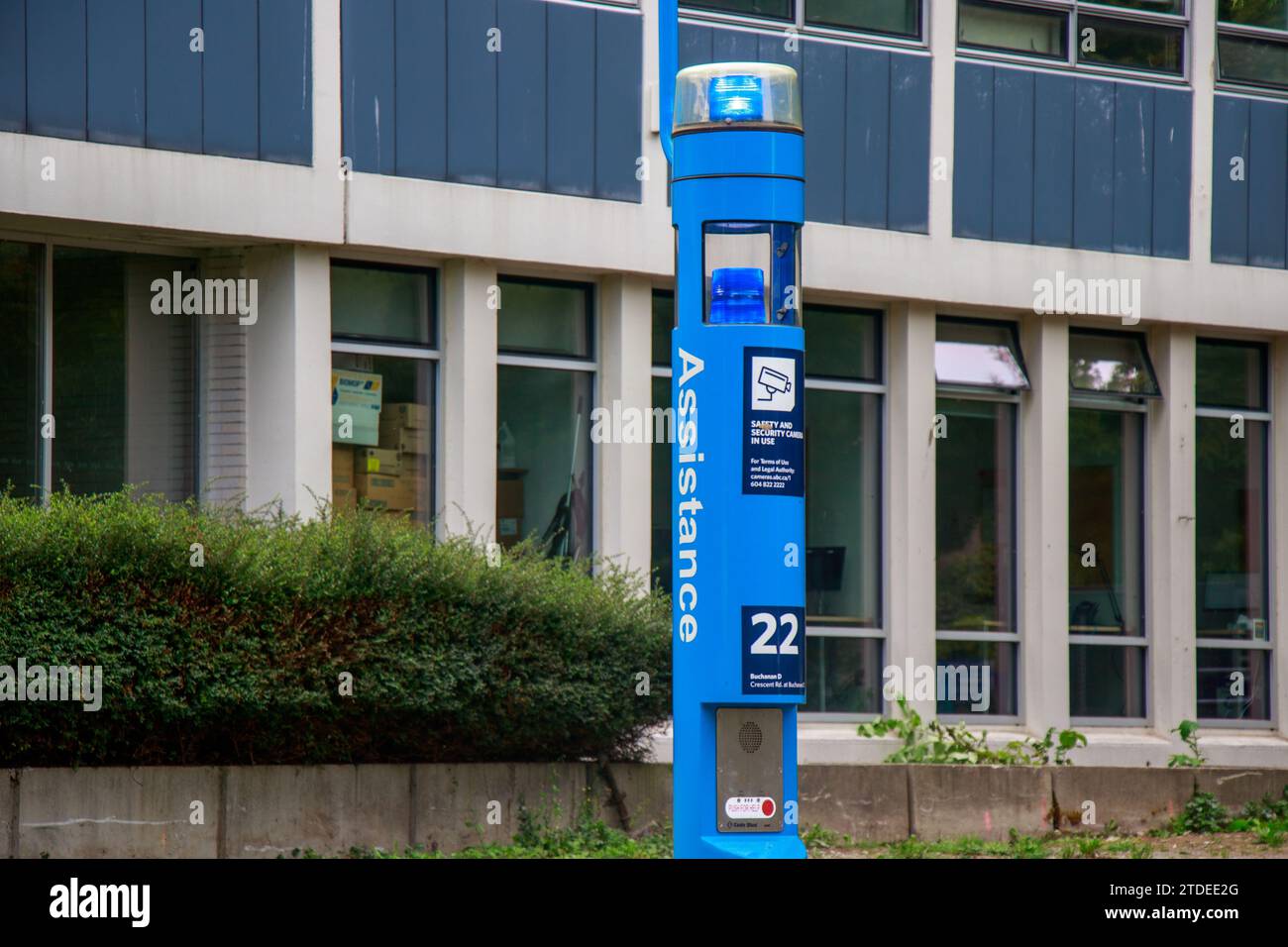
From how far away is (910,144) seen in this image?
16078mm

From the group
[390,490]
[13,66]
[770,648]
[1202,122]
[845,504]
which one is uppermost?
[1202,122]

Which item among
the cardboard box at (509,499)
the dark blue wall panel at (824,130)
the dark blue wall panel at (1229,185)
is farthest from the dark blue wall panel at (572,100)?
the dark blue wall panel at (1229,185)

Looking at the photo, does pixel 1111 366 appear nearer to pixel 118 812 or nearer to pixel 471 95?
pixel 471 95

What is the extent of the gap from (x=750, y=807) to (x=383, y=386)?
271 inches

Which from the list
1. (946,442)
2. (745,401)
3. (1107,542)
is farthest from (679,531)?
(1107,542)

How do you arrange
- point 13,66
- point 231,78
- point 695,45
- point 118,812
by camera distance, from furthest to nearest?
point 695,45 < point 231,78 < point 13,66 < point 118,812

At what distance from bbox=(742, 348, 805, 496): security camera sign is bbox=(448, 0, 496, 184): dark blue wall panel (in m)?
6.70

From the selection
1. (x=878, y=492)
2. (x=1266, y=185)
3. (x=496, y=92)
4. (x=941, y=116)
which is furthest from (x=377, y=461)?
(x=1266, y=185)

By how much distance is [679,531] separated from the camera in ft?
26.1

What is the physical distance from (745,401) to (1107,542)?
10.3 meters

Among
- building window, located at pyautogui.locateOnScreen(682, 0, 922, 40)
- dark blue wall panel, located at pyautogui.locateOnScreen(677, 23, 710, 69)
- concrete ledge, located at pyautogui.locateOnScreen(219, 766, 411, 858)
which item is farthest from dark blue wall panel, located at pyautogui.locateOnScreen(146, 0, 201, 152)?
concrete ledge, located at pyautogui.locateOnScreen(219, 766, 411, 858)

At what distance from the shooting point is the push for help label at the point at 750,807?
26.2ft
